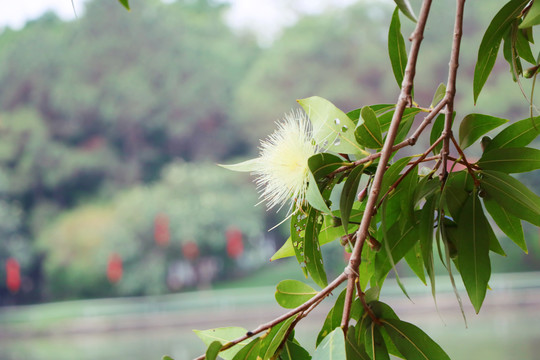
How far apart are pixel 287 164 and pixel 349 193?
45mm

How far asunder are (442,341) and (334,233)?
6.82 m

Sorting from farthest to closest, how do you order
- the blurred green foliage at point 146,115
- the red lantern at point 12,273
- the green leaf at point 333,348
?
the blurred green foliage at point 146,115
the red lantern at point 12,273
the green leaf at point 333,348

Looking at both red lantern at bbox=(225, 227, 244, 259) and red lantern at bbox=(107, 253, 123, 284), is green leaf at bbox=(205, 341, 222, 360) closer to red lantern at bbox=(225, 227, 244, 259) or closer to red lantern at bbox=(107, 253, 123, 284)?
red lantern at bbox=(225, 227, 244, 259)

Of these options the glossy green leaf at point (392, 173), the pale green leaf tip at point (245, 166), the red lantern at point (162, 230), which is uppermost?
the red lantern at point (162, 230)

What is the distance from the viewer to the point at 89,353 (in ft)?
22.0

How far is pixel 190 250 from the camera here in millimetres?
7980

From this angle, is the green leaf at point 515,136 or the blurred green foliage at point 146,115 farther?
the blurred green foliage at point 146,115

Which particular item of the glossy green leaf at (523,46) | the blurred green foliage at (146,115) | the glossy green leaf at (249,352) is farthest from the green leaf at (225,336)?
the blurred green foliage at (146,115)

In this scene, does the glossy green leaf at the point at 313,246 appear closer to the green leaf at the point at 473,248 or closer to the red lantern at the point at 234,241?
the green leaf at the point at 473,248

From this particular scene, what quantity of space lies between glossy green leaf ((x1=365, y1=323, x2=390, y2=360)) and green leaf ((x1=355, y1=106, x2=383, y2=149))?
3.9 inches

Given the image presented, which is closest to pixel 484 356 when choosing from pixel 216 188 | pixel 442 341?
pixel 442 341

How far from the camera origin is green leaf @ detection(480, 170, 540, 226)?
327 mm

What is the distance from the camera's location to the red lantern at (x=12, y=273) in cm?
771

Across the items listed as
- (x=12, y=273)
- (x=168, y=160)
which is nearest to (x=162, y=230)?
(x=168, y=160)
